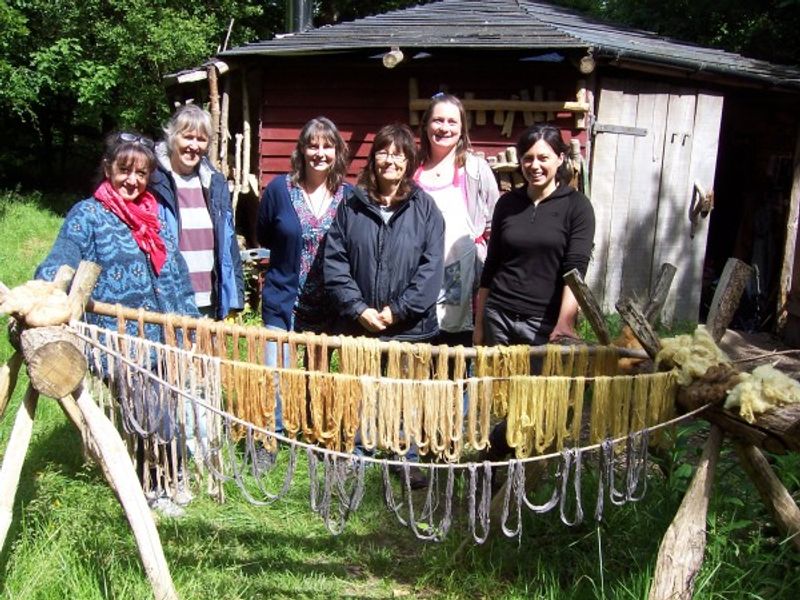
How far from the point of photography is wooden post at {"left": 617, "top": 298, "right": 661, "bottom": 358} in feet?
8.42

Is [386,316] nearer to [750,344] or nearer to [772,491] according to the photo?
[772,491]

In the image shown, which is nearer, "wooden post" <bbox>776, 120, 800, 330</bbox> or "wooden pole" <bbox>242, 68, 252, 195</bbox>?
"wooden pole" <bbox>242, 68, 252, 195</bbox>

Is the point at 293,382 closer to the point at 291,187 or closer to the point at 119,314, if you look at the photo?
the point at 119,314

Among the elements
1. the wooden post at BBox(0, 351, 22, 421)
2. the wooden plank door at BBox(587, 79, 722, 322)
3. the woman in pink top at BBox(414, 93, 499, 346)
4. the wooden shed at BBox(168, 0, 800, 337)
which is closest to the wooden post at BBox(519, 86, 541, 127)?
the wooden shed at BBox(168, 0, 800, 337)

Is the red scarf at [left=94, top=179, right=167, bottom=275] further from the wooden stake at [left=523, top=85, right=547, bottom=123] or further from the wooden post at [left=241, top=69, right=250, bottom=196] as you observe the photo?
the wooden stake at [left=523, top=85, right=547, bottom=123]

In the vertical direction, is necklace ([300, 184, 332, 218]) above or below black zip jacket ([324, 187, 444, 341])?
above

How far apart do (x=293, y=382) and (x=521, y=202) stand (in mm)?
1393

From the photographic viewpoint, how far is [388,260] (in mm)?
3467

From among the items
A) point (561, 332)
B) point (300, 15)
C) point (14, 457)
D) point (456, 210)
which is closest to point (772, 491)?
point (561, 332)

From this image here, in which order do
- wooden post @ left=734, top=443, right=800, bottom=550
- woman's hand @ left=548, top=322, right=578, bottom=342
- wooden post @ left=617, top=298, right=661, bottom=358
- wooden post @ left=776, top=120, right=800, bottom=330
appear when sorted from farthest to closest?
wooden post @ left=776, top=120, right=800, bottom=330 → woman's hand @ left=548, top=322, right=578, bottom=342 → wooden post @ left=617, top=298, right=661, bottom=358 → wooden post @ left=734, top=443, right=800, bottom=550

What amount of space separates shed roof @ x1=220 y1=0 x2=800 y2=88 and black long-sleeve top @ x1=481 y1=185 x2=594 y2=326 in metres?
3.63

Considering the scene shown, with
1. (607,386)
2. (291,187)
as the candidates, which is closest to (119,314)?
(291,187)

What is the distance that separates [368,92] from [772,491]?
586 centimetres

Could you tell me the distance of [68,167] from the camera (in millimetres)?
19188
